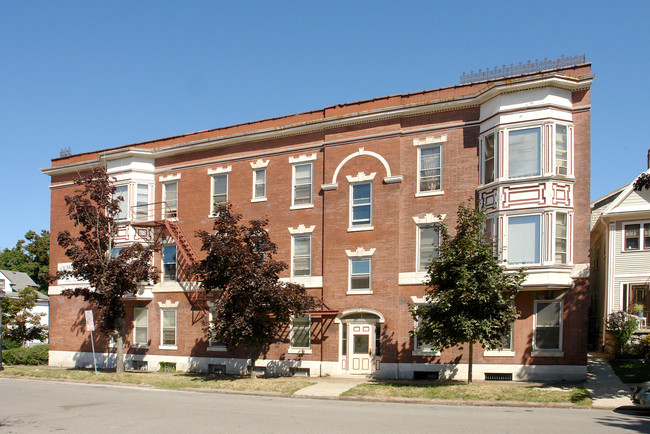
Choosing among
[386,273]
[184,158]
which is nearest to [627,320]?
[386,273]

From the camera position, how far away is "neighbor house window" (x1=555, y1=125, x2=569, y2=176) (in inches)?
908

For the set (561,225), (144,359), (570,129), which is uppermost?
(570,129)

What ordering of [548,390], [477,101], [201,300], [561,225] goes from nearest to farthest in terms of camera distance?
[548,390] < [561,225] < [477,101] < [201,300]

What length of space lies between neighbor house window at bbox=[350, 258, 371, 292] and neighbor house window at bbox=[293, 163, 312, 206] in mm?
3832

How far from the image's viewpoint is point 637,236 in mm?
28500

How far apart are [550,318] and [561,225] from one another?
3468mm

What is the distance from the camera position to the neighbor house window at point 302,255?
2853cm

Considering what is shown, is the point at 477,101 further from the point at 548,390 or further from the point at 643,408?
the point at 643,408

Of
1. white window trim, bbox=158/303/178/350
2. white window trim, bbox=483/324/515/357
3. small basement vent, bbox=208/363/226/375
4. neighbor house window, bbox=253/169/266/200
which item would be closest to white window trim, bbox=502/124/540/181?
white window trim, bbox=483/324/515/357

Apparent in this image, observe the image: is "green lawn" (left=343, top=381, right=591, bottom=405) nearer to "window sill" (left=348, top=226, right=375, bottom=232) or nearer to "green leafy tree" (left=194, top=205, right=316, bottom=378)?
"green leafy tree" (left=194, top=205, right=316, bottom=378)

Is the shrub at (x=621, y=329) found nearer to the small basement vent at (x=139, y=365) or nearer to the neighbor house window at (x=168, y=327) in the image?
the neighbor house window at (x=168, y=327)

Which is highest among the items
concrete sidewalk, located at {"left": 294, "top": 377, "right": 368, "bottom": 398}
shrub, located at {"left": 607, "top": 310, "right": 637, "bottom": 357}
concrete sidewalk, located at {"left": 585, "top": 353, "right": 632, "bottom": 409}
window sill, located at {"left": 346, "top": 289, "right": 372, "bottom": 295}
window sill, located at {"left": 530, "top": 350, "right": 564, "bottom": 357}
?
window sill, located at {"left": 346, "top": 289, "right": 372, "bottom": 295}

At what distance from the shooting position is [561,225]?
902 inches

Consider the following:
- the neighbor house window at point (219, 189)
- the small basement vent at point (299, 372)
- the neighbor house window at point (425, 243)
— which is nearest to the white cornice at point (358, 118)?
the neighbor house window at point (219, 189)
